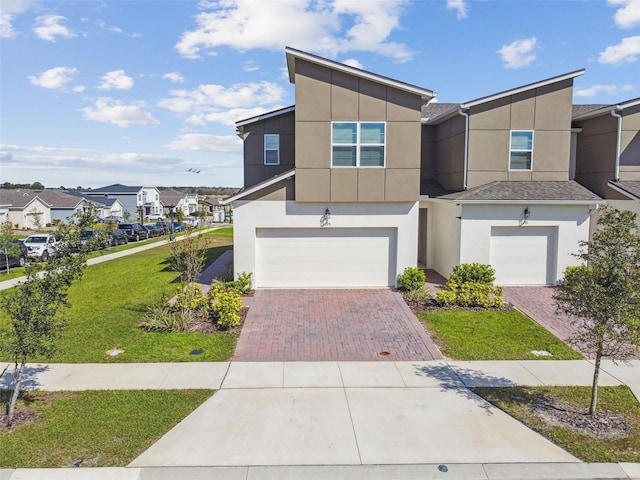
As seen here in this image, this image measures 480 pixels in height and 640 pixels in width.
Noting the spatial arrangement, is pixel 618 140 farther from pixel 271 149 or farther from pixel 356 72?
pixel 271 149

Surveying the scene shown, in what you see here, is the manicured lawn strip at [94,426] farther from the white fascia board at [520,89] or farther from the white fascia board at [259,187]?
the white fascia board at [520,89]

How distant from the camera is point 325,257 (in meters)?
16.1

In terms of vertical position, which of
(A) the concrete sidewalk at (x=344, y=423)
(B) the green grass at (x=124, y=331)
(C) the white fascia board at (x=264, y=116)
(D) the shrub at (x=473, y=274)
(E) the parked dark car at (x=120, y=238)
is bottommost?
(A) the concrete sidewalk at (x=344, y=423)

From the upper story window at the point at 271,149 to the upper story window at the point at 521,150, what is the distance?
29.3ft

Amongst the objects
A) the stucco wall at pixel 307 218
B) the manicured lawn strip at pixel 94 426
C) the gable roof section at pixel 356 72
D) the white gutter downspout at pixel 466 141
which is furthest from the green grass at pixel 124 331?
the white gutter downspout at pixel 466 141

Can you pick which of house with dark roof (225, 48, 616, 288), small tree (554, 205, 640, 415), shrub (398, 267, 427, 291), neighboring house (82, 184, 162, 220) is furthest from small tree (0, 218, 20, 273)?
neighboring house (82, 184, 162, 220)

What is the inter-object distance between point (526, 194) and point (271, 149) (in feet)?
32.1

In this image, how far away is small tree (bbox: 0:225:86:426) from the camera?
7.10m

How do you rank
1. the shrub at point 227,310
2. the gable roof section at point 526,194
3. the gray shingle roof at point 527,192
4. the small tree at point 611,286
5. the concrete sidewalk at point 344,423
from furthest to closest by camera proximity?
the gray shingle roof at point 527,192
the gable roof section at point 526,194
the shrub at point 227,310
the small tree at point 611,286
the concrete sidewalk at point 344,423

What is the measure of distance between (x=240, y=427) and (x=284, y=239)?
9442 mm

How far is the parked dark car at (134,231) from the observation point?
39.5 meters

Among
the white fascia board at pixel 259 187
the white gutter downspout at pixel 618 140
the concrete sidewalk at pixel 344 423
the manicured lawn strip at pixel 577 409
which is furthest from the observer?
the white gutter downspout at pixel 618 140

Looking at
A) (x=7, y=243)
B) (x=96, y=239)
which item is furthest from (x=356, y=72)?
(x=7, y=243)

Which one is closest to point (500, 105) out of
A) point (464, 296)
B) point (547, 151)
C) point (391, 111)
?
point (547, 151)
